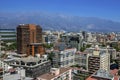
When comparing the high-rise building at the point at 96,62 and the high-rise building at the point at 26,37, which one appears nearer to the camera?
the high-rise building at the point at 96,62

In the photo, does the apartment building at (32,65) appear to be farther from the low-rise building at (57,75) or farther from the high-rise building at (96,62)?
the high-rise building at (96,62)

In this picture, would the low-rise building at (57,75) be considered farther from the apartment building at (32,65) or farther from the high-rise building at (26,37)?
the high-rise building at (26,37)

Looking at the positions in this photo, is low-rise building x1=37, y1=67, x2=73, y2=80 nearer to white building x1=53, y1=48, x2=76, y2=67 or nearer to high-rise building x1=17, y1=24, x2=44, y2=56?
white building x1=53, y1=48, x2=76, y2=67

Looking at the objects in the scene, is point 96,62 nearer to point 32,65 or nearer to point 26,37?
point 32,65

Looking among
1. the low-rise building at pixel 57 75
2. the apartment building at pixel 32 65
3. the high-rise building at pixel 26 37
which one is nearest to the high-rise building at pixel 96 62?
the low-rise building at pixel 57 75

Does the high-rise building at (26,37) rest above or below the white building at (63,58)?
above

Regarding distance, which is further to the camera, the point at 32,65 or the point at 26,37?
the point at 26,37

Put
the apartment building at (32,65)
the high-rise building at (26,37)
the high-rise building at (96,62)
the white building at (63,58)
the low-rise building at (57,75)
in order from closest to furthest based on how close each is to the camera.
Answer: the low-rise building at (57,75)
the apartment building at (32,65)
the high-rise building at (96,62)
the white building at (63,58)
the high-rise building at (26,37)

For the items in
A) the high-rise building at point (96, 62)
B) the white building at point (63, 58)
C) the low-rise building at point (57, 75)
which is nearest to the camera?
the low-rise building at point (57, 75)

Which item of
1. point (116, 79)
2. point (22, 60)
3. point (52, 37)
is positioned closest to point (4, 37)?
point (52, 37)

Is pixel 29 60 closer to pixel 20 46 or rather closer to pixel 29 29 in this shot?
pixel 20 46

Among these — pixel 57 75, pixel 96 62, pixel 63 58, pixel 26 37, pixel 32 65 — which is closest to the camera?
pixel 57 75

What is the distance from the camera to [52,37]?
225ft

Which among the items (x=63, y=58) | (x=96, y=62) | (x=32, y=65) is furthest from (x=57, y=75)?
(x=63, y=58)
